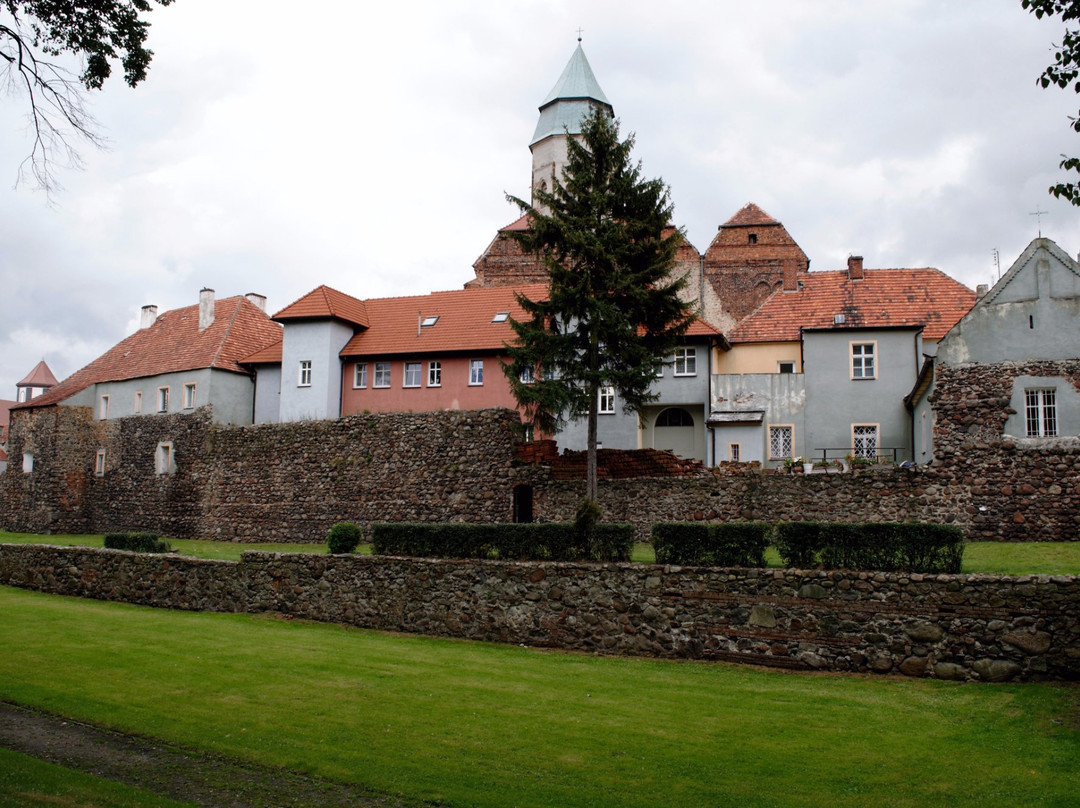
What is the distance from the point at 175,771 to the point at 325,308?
27.6 metres

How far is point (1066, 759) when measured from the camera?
875 cm

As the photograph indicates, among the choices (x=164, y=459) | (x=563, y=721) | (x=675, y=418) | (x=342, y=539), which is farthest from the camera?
(x=164, y=459)

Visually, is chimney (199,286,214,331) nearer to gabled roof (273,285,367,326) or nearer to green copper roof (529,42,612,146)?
gabled roof (273,285,367,326)

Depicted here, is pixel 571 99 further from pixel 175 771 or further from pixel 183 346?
pixel 175 771

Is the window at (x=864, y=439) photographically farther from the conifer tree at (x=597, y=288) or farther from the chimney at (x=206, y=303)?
the chimney at (x=206, y=303)

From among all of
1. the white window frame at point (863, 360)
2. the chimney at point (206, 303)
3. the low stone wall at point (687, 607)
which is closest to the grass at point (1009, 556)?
the low stone wall at point (687, 607)

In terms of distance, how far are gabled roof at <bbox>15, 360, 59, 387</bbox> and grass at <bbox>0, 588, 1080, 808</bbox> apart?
98262 millimetres

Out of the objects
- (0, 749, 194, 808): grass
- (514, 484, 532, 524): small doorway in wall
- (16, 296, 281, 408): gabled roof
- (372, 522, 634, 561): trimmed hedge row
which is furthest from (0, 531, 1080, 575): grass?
(16, 296, 281, 408): gabled roof

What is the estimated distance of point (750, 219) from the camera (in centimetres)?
5266

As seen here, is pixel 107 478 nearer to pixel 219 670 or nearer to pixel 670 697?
pixel 219 670

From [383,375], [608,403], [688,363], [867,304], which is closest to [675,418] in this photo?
[688,363]

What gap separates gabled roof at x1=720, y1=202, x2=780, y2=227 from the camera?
2057 inches

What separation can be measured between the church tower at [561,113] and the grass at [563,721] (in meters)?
44.6

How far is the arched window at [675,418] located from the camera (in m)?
Result: 33.5
